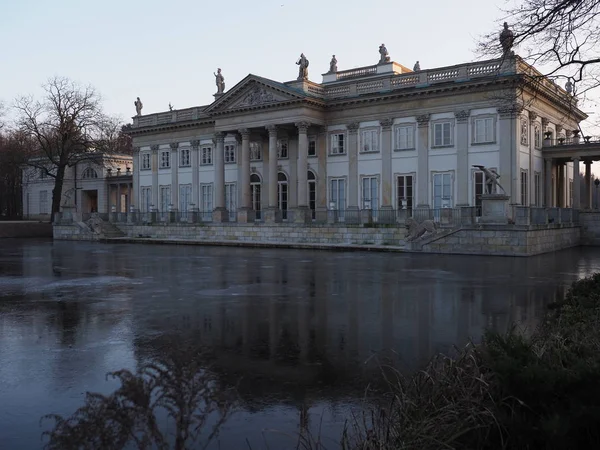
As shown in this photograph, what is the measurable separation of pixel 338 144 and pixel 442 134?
8154mm

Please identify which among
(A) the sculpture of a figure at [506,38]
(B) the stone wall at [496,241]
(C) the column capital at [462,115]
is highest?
(C) the column capital at [462,115]

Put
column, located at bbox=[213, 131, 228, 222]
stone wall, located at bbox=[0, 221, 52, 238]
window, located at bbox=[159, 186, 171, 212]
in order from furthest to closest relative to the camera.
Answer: window, located at bbox=[159, 186, 171, 212], stone wall, located at bbox=[0, 221, 52, 238], column, located at bbox=[213, 131, 228, 222]

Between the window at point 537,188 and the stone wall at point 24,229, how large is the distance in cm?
4417

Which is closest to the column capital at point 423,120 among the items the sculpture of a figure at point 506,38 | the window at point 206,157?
the window at point 206,157

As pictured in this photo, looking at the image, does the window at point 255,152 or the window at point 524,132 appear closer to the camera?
the window at point 524,132

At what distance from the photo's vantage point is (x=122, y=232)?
161ft

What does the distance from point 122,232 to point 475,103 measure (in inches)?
1186

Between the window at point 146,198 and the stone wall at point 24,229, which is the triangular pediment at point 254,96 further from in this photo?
the stone wall at point 24,229

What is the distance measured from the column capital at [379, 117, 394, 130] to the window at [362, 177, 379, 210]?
3681 millimetres

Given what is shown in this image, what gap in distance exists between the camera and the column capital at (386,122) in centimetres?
4000

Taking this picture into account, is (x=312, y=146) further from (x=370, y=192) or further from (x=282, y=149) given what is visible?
(x=370, y=192)

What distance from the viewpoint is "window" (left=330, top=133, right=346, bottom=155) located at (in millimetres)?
42659

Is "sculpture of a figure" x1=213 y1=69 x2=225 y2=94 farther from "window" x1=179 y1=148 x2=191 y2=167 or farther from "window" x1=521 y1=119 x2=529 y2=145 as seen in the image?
"window" x1=521 y1=119 x2=529 y2=145

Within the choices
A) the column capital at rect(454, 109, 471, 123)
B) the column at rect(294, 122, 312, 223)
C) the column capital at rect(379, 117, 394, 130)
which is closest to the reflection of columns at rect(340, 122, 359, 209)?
the column capital at rect(379, 117, 394, 130)
